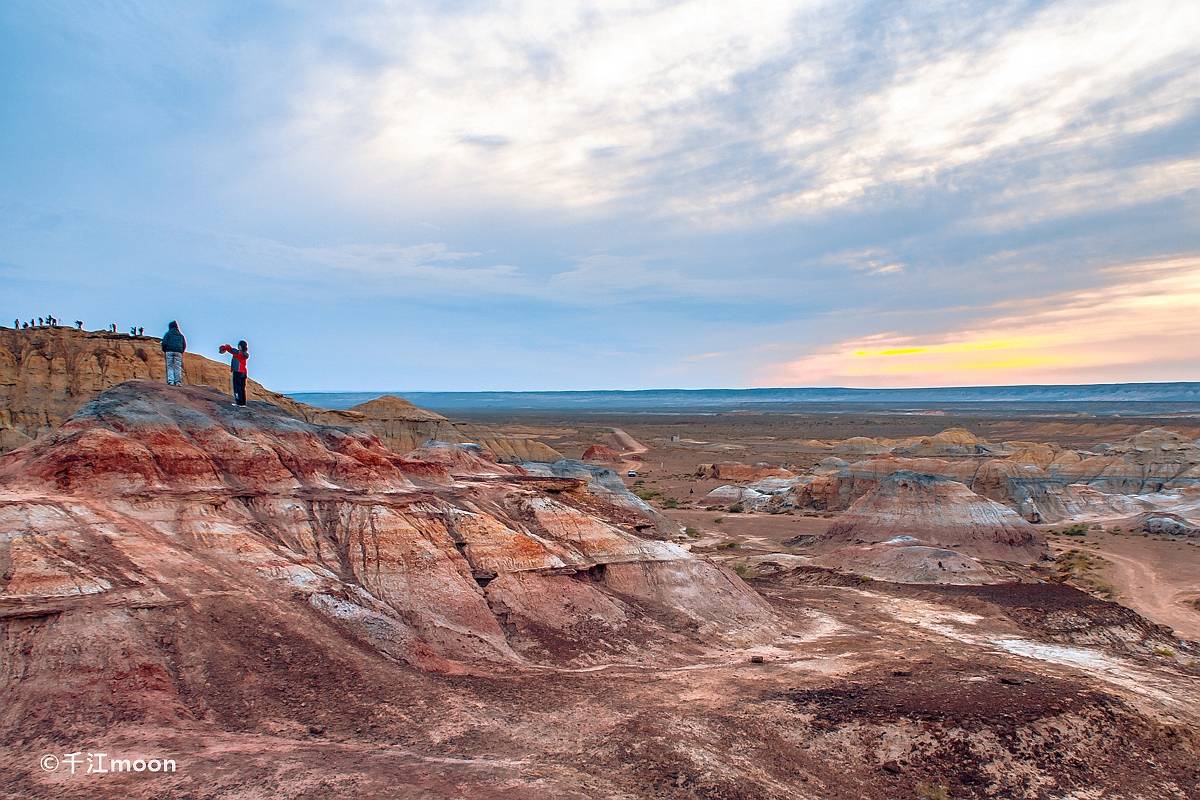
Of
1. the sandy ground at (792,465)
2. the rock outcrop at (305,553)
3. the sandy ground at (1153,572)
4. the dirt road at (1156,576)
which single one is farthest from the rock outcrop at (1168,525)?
the rock outcrop at (305,553)

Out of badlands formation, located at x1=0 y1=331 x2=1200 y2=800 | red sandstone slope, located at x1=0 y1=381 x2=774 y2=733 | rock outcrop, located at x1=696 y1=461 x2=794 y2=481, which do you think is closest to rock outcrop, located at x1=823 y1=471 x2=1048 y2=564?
badlands formation, located at x1=0 y1=331 x2=1200 y2=800

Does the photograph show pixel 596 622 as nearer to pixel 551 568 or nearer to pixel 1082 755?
pixel 551 568

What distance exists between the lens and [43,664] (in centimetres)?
1288

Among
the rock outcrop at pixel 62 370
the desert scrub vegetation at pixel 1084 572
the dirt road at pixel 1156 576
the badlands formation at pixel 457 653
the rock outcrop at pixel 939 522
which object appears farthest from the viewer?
the rock outcrop at pixel 62 370

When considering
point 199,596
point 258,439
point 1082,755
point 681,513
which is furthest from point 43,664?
point 681,513

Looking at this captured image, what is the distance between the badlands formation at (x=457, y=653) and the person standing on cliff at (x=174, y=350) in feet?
1.47

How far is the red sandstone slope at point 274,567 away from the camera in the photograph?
45.0ft

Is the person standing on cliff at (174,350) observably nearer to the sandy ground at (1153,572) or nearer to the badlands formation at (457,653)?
the badlands formation at (457,653)

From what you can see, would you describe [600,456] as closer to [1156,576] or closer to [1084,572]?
[1084,572]

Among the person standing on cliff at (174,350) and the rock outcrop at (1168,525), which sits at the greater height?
the person standing on cliff at (174,350)

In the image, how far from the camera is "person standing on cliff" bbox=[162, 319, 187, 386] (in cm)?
2150

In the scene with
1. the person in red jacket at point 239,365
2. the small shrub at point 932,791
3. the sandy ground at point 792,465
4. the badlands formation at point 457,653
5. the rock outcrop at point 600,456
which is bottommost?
the sandy ground at point 792,465

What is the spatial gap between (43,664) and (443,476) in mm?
14640

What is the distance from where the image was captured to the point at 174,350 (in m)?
22.1
